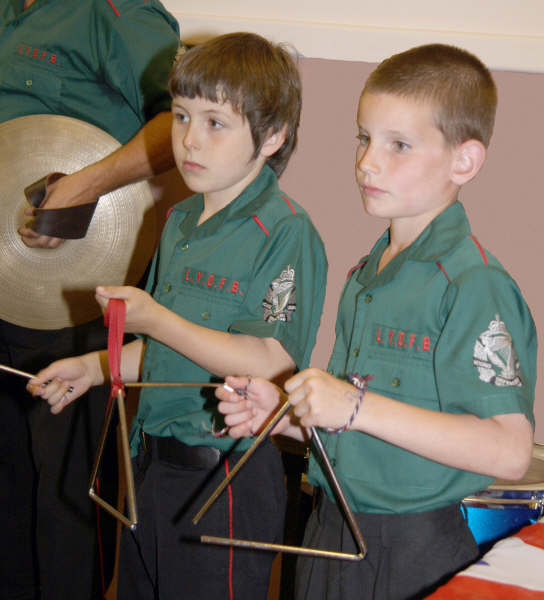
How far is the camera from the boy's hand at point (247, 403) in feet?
3.47

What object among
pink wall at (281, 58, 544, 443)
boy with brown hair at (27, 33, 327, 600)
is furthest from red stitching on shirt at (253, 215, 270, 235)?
pink wall at (281, 58, 544, 443)

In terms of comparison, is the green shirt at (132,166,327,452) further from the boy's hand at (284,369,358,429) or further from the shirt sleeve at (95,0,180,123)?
the shirt sleeve at (95,0,180,123)

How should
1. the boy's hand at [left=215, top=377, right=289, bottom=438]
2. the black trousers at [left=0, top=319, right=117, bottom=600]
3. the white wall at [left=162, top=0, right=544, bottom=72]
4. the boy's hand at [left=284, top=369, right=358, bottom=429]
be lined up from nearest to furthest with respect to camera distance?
1. the boy's hand at [left=284, top=369, right=358, bottom=429]
2. the boy's hand at [left=215, top=377, right=289, bottom=438]
3. the black trousers at [left=0, top=319, right=117, bottom=600]
4. the white wall at [left=162, top=0, right=544, bottom=72]

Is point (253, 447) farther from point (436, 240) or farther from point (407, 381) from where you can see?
point (436, 240)

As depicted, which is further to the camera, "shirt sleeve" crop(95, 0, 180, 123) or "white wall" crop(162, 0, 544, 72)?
"white wall" crop(162, 0, 544, 72)

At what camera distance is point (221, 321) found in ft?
4.19

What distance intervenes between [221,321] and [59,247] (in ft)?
1.73

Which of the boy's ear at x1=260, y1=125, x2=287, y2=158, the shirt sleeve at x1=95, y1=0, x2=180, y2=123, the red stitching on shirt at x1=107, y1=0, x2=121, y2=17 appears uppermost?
the red stitching on shirt at x1=107, y1=0, x2=121, y2=17

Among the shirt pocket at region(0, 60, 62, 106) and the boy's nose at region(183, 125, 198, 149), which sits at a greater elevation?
the shirt pocket at region(0, 60, 62, 106)

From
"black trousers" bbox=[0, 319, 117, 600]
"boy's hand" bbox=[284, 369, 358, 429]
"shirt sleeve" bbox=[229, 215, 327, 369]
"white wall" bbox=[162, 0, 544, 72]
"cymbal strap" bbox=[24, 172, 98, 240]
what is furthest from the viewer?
"white wall" bbox=[162, 0, 544, 72]

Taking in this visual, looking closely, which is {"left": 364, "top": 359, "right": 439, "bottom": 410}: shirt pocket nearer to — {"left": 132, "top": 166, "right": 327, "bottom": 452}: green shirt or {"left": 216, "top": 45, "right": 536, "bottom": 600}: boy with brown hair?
{"left": 216, "top": 45, "right": 536, "bottom": 600}: boy with brown hair

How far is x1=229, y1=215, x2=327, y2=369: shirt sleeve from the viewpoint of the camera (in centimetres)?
124

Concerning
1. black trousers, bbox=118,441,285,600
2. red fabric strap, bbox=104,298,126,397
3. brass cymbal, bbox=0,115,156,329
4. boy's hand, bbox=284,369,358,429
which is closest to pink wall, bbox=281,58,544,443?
brass cymbal, bbox=0,115,156,329

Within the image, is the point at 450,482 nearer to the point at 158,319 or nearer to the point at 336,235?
the point at 158,319
